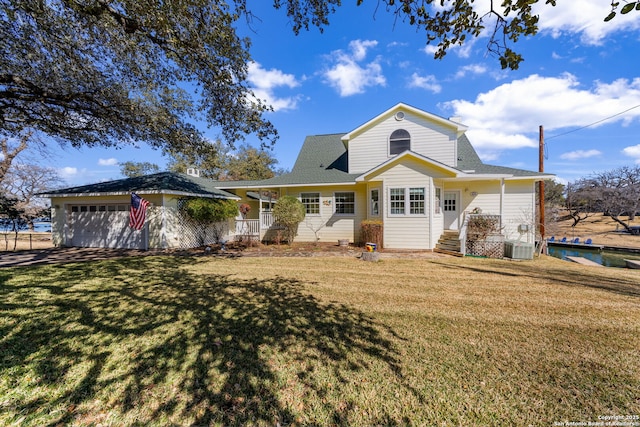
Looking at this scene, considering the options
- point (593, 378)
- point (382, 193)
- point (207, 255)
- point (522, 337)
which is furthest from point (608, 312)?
point (207, 255)

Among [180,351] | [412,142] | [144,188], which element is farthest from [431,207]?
[144,188]

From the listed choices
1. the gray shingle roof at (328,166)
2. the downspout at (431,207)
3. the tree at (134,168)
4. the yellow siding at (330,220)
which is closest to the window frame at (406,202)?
the downspout at (431,207)

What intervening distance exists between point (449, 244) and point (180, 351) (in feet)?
36.0

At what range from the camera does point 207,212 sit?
41.3ft

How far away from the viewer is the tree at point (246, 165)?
3388 cm

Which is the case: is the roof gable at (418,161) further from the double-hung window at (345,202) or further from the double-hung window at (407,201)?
the double-hung window at (345,202)

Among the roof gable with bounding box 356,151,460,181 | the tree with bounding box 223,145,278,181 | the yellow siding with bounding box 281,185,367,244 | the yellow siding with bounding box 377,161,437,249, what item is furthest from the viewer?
the tree with bounding box 223,145,278,181

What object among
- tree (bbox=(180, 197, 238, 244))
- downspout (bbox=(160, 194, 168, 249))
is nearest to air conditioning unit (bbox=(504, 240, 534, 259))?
tree (bbox=(180, 197, 238, 244))

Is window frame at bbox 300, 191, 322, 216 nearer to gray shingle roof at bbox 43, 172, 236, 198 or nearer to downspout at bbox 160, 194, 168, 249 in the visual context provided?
gray shingle roof at bbox 43, 172, 236, 198

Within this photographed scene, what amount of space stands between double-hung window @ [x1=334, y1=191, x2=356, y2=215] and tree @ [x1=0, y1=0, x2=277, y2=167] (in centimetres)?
593

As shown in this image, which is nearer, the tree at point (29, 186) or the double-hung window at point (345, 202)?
the double-hung window at point (345, 202)

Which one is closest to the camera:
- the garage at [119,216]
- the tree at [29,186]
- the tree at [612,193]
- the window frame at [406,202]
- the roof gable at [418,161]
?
the roof gable at [418,161]

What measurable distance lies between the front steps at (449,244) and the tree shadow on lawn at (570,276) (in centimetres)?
196

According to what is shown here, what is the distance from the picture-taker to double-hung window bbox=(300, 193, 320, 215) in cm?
1340
